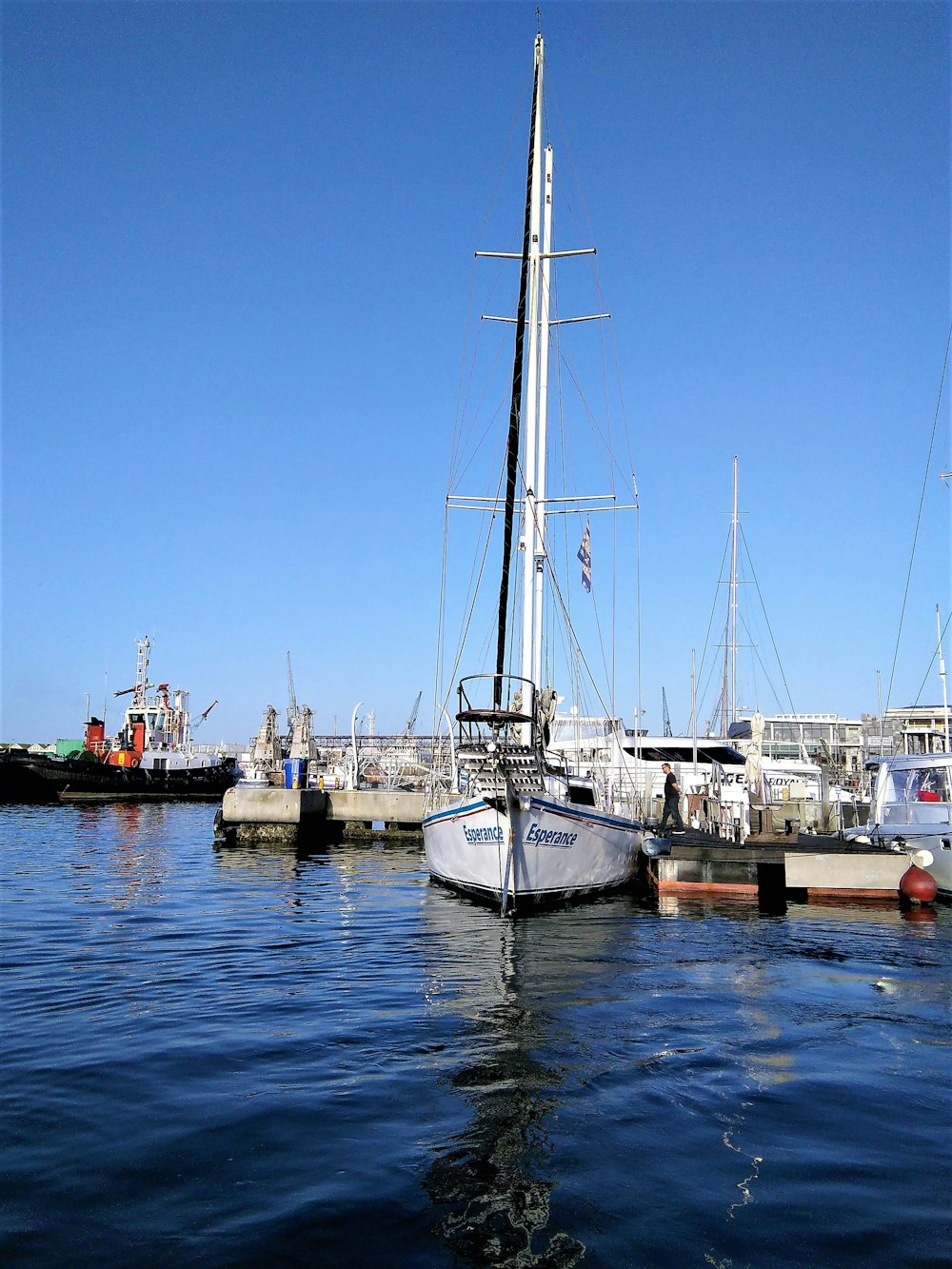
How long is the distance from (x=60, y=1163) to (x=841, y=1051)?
7390mm

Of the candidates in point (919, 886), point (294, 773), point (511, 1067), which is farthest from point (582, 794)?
point (294, 773)

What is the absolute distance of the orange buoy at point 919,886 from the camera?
65.7 ft

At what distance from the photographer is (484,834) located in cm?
1912

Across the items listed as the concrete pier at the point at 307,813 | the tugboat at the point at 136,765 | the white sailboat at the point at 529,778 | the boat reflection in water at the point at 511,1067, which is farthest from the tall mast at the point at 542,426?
the tugboat at the point at 136,765

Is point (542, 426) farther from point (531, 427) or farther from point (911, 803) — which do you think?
point (911, 803)

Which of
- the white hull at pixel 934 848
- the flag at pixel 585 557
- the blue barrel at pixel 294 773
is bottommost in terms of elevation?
the white hull at pixel 934 848

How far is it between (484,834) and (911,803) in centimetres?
1232

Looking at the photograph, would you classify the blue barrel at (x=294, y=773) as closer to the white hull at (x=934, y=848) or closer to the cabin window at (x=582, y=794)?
the cabin window at (x=582, y=794)

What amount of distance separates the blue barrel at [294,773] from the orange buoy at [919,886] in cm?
2665

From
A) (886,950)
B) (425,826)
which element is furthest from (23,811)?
(886,950)

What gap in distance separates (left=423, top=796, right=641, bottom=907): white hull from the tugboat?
176 ft

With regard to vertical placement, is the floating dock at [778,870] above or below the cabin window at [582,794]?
below

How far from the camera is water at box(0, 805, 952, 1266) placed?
5.89 m

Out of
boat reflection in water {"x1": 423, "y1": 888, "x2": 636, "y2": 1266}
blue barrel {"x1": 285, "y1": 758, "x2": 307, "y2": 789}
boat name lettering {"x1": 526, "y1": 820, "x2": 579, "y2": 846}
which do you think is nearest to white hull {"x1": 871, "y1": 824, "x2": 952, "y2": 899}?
boat name lettering {"x1": 526, "y1": 820, "x2": 579, "y2": 846}
